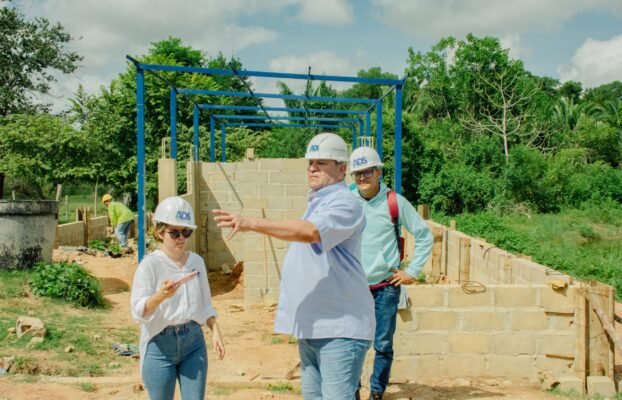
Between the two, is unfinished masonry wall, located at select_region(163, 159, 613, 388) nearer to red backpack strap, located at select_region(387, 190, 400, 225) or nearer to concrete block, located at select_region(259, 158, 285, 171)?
red backpack strap, located at select_region(387, 190, 400, 225)

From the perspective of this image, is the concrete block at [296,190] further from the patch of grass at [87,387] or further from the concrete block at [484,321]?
the patch of grass at [87,387]

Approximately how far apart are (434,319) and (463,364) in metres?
0.47

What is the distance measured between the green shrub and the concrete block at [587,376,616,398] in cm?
625

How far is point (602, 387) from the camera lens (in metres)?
5.25

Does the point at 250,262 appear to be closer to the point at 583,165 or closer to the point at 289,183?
the point at 289,183

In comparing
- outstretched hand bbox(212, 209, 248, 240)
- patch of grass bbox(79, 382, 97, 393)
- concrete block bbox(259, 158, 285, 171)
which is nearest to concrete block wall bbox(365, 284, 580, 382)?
patch of grass bbox(79, 382, 97, 393)

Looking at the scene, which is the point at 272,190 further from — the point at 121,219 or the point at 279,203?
the point at 121,219

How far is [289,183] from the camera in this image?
10.0m

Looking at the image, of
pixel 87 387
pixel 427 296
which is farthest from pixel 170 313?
pixel 427 296

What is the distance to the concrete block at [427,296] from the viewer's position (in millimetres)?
5441

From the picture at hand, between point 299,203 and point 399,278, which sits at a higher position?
point 299,203

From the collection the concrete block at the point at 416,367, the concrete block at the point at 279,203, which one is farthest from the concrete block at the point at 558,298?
the concrete block at the point at 279,203

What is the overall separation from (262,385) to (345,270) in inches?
111

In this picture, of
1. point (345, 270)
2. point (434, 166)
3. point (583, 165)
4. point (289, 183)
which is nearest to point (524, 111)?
point (583, 165)
